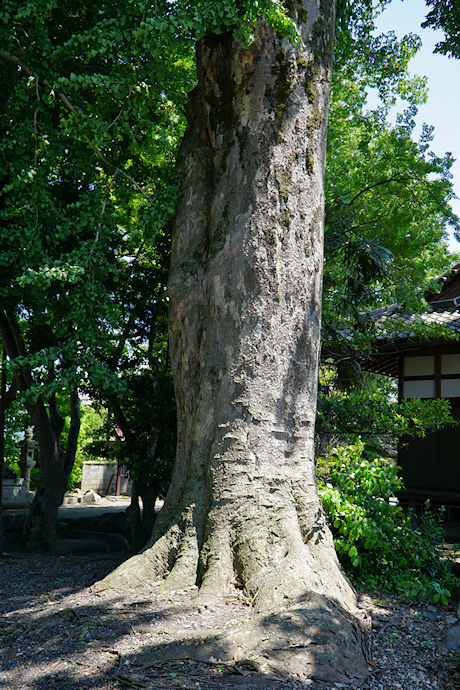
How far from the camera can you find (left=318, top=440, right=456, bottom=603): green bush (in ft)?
17.3

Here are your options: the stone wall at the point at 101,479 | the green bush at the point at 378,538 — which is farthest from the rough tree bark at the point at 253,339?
the stone wall at the point at 101,479

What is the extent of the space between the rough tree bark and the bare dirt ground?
1.03 feet

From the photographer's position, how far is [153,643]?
3.62 meters

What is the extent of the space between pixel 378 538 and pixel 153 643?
259 cm

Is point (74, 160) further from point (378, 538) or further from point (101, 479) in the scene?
point (101, 479)

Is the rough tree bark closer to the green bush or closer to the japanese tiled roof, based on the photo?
the green bush

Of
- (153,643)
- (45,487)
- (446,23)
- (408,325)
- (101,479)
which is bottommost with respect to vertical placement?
(101,479)

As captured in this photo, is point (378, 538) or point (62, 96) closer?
point (378, 538)

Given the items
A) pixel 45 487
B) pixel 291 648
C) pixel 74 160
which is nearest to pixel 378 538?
pixel 291 648

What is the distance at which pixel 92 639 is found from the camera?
3760 mm

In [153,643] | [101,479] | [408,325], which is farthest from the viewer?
[101,479]

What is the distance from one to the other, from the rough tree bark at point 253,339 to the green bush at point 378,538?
56 cm

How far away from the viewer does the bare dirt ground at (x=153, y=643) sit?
10.8ft

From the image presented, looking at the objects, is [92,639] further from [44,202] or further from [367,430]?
[367,430]
